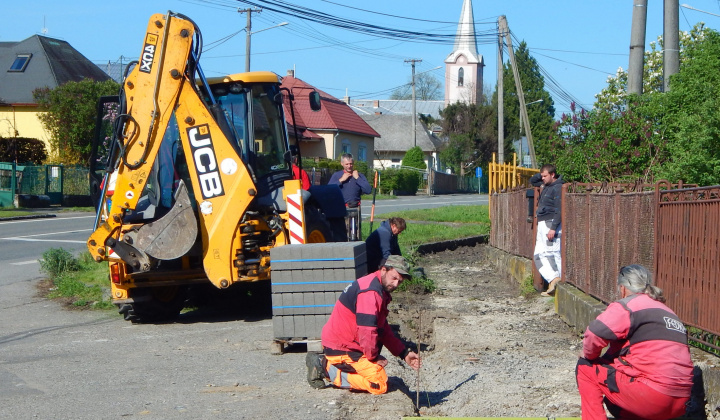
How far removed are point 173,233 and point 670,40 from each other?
7955mm

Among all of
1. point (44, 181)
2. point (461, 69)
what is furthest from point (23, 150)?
point (461, 69)

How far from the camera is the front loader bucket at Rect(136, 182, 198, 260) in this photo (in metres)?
8.97

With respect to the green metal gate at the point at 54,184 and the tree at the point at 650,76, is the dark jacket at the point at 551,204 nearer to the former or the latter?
the tree at the point at 650,76

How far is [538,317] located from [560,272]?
103 centimetres

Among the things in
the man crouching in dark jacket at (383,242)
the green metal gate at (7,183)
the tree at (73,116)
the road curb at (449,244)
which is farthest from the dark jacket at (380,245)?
the tree at (73,116)

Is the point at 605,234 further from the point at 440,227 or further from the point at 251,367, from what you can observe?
the point at 440,227

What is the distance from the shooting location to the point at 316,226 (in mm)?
10070

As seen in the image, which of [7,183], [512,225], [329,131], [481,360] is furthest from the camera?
[329,131]

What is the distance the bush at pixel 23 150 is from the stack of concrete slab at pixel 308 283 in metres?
30.8

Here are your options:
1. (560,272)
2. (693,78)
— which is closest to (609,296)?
(560,272)

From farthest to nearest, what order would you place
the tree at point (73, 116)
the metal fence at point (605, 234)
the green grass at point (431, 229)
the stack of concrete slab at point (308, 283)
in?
the tree at point (73, 116), the green grass at point (431, 229), the stack of concrete slab at point (308, 283), the metal fence at point (605, 234)

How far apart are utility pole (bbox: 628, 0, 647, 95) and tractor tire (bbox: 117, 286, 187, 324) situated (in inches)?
291

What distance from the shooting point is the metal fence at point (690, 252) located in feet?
19.7

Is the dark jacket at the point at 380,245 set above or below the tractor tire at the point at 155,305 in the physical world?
above
